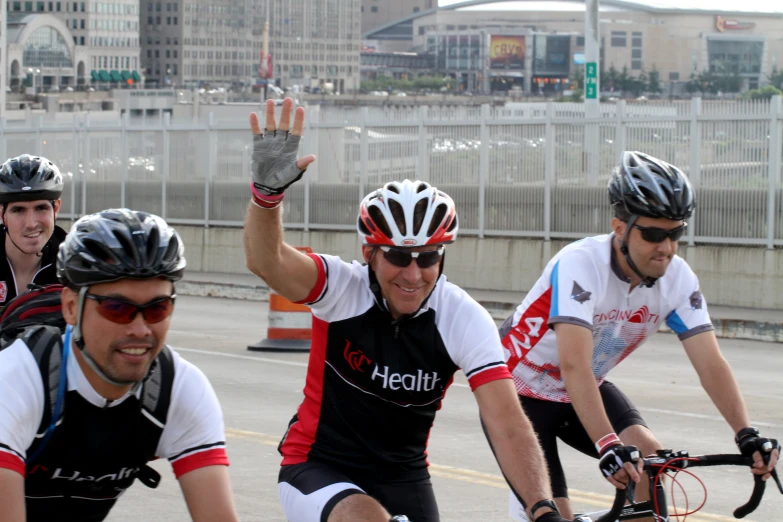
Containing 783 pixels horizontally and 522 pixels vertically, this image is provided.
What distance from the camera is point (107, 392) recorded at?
3.80m

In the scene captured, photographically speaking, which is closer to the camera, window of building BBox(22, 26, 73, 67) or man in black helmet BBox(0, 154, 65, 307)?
man in black helmet BBox(0, 154, 65, 307)

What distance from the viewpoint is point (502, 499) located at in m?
8.20

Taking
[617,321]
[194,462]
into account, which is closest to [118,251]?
[194,462]

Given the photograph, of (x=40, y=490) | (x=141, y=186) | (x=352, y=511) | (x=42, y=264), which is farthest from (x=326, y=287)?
(x=141, y=186)

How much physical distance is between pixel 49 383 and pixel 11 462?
0.25 metres

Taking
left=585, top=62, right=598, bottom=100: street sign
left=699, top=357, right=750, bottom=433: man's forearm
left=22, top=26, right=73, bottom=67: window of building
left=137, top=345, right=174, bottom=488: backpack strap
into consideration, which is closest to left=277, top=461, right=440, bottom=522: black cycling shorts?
left=137, top=345, right=174, bottom=488: backpack strap

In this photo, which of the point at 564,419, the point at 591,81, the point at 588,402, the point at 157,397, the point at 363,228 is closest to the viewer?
the point at 157,397

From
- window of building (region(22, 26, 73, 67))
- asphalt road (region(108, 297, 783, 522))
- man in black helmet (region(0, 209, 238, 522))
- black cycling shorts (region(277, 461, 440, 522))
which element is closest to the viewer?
man in black helmet (region(0, 209, 238, 522))

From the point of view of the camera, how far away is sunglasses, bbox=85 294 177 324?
373cm

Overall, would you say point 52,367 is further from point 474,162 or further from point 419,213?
point 474,162

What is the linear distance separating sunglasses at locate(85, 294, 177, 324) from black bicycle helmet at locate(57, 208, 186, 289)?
0.06m

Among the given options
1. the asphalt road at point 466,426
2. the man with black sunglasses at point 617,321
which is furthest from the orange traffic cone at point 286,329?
the man with black sunglasses at point 617,321

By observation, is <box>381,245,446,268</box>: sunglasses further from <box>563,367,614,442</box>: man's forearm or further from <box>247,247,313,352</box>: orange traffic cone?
<box>247,247,313,352</box>: orange traffic cone

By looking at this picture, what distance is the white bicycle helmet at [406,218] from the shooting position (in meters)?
4.68
